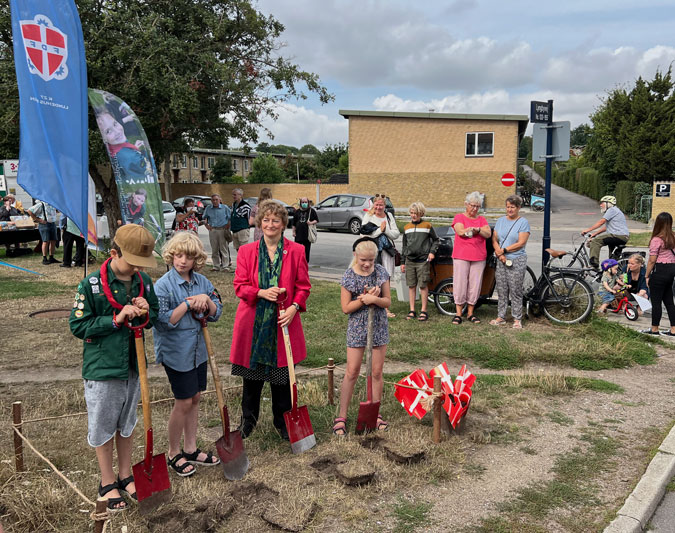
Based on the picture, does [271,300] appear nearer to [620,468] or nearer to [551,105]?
[620,468]

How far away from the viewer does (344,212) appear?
76.7 ft

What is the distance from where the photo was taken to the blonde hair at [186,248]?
3.88 metres

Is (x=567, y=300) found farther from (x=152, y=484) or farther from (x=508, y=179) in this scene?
A: (x=508, y=179)

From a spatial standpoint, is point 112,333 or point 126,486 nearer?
point 112,333

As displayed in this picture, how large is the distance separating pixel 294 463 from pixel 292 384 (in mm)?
575

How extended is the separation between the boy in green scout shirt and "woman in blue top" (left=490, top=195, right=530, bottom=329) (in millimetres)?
5619

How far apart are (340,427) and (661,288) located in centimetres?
528

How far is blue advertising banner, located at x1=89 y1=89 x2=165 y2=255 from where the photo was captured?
895 cm

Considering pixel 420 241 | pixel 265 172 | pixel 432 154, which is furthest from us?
pixel 265 172

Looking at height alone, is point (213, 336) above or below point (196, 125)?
below

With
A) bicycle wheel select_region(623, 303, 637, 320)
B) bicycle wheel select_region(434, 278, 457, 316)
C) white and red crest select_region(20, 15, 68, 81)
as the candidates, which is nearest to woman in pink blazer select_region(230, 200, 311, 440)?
white and red crest select_region(20, 15, 68, 81)

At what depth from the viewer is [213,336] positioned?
7797mm

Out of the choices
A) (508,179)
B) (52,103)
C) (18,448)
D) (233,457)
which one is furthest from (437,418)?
(508,179)

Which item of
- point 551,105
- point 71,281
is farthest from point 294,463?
point 71,281
